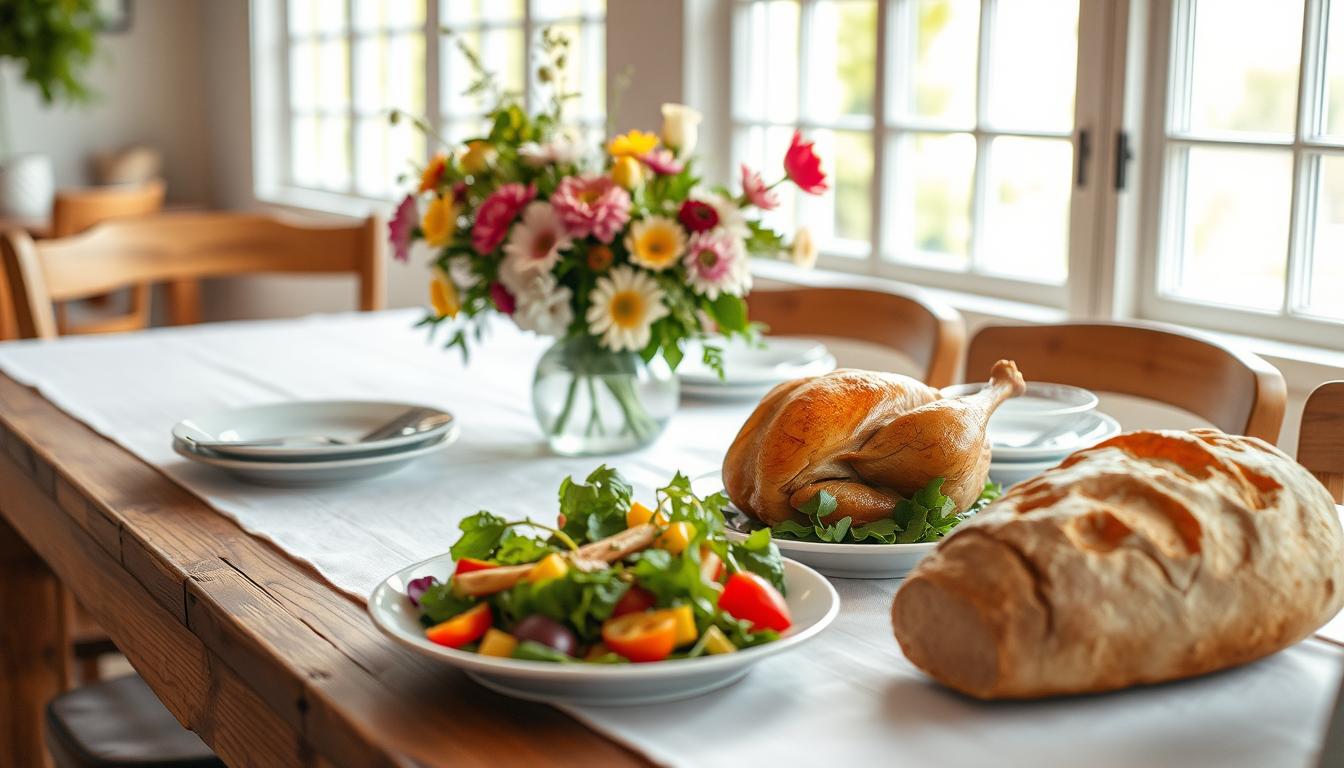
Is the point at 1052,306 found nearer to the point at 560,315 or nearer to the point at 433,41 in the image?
the point at 560,315

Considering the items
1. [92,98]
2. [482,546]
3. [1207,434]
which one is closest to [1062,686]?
[1207,434]

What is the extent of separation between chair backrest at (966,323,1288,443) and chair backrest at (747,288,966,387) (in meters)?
0.07

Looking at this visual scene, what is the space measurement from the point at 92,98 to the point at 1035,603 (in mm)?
5047

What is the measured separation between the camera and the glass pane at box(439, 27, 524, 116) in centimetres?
381

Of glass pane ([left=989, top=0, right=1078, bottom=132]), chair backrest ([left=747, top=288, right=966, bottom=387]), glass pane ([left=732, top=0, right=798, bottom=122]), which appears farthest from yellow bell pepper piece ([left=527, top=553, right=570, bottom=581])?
glass pane ([left=732, top=0, right=798, bottom=122])

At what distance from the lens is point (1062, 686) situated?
0.69 m

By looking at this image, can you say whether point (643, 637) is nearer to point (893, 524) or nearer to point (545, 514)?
point (893, 524)

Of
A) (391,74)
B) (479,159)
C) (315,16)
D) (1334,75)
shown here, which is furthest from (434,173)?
(315,16)

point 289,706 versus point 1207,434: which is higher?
point 1207,434

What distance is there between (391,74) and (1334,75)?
3.08 metres

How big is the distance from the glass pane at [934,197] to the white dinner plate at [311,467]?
5.24ft

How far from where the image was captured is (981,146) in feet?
8.32

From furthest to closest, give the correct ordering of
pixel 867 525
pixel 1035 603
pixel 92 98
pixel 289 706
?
1. pixel 92 98
2. pixel 867 525
3. pixel 289 706
4. pixel 1035 603

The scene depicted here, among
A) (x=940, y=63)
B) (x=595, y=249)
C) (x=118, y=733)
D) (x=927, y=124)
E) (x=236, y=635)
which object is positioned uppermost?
(x=940, y=63)
